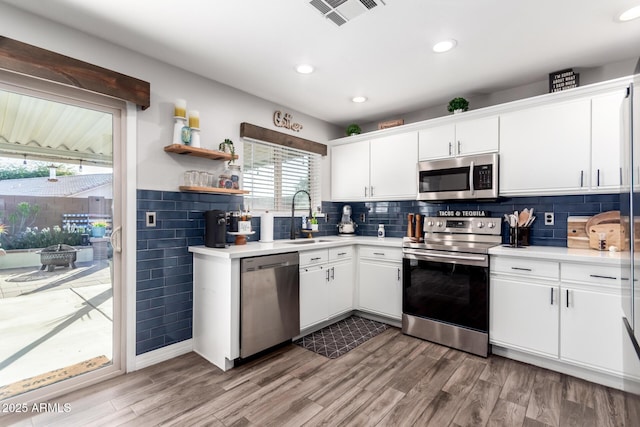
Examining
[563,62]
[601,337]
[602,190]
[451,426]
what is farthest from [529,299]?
[563,62]

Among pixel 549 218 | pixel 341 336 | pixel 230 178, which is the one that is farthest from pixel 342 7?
pixel 341 336

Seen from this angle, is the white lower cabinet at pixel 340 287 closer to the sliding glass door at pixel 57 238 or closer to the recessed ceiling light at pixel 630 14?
the sliding glass door at pixel 57 238

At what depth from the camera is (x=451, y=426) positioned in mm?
1769

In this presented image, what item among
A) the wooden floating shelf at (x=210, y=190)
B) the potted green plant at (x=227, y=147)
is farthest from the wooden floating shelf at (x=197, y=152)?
the wooden floating shelf at (x=210, y=190)

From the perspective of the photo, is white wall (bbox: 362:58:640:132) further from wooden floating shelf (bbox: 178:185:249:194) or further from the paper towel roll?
wooden floating shelf (bbox: 178:185:249:194)

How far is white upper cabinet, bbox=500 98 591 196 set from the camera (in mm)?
2477

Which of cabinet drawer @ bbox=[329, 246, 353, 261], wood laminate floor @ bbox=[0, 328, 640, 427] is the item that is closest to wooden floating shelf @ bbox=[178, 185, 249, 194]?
cabinet drawer @ bbox=[329, 246, 353, 261]

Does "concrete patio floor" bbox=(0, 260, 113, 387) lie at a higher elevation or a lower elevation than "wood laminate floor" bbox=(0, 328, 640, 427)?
higher

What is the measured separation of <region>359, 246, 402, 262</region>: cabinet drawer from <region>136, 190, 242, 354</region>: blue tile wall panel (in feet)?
5.77

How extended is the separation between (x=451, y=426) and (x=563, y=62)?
9.49ft

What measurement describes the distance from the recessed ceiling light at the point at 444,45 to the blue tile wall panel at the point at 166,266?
90.3 inches

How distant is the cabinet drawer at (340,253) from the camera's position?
3.24 metres

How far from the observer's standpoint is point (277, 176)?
360 cm

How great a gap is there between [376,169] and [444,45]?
1642 mm
